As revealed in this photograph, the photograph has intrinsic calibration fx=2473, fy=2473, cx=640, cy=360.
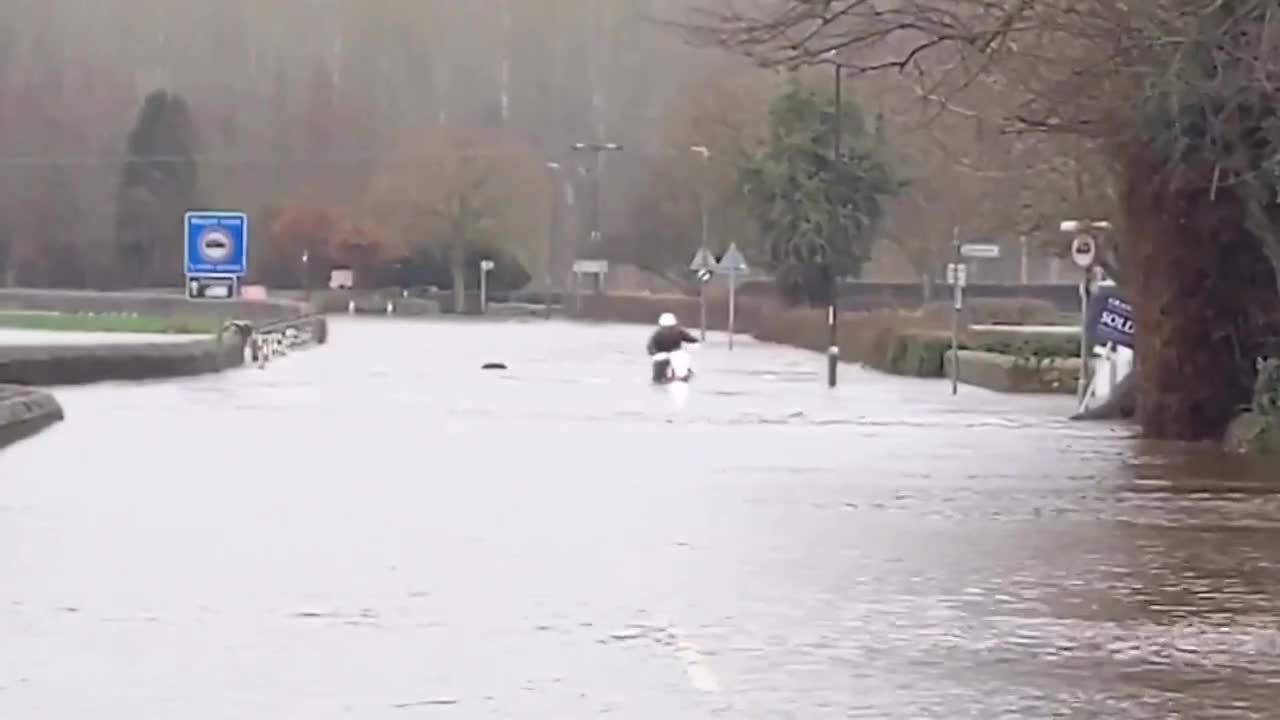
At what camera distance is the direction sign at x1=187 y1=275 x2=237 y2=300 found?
157 ft

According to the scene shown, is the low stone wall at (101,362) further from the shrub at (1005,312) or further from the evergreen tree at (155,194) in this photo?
the evergreen tree at (155,194)

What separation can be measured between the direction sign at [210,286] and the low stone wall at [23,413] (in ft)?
62.4

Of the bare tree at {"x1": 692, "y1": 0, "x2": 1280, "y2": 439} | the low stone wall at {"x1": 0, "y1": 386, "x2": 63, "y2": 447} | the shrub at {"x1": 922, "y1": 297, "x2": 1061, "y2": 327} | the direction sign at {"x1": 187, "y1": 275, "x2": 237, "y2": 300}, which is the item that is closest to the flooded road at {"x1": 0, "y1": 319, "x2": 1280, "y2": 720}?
the low stone wall at {"x1": 0, "y1": 386, "x2": 63, "y2": 447}

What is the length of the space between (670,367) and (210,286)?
1009 centimetres

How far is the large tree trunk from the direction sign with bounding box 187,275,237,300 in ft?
78.6

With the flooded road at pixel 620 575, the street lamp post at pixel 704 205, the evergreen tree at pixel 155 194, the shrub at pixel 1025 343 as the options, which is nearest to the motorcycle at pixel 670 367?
the shrub at pixel 1025 343

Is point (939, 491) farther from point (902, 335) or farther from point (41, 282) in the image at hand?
point (41, 282)

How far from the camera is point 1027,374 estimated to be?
43781 millimetres

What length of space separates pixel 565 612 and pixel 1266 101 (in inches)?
541

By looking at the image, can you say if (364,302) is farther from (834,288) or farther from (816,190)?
(834,288)

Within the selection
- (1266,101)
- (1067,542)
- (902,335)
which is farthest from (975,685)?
(902,335)

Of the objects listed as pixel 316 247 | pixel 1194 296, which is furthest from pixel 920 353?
pixel 316 247

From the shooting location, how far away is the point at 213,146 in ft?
415

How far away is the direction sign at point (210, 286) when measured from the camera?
47.9m
